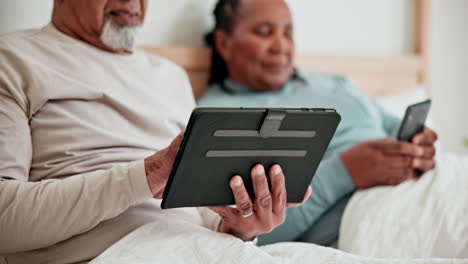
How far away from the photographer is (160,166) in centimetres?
89

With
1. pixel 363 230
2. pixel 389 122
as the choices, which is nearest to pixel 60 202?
pixel 363 230

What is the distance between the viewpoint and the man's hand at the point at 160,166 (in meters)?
0.88

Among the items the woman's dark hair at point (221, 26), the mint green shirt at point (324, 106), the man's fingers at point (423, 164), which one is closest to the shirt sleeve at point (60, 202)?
the mint green shirt at point (324, 106)

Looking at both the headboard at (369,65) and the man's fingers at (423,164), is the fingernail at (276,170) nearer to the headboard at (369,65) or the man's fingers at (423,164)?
the man's fingers at (423,164)

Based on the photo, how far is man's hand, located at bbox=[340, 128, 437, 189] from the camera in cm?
143

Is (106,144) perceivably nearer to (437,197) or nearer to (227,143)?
(227,143)

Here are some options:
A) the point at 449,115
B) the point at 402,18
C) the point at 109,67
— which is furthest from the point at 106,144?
the point at 449,115

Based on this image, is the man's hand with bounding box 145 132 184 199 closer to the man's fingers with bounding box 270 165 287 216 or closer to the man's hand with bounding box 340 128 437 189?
the man's fingers with bounding box 270 165 287 216

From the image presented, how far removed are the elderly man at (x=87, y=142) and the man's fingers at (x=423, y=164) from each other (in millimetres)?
576

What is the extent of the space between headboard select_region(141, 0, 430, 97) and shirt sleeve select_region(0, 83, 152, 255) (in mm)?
818

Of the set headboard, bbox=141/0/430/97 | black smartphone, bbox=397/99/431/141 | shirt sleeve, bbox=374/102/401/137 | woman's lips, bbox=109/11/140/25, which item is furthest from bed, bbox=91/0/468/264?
woman's lips, bbox=109/11/140/25

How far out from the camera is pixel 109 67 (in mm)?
1188

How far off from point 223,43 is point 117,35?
0.63 metres

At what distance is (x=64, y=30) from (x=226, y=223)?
55cm
